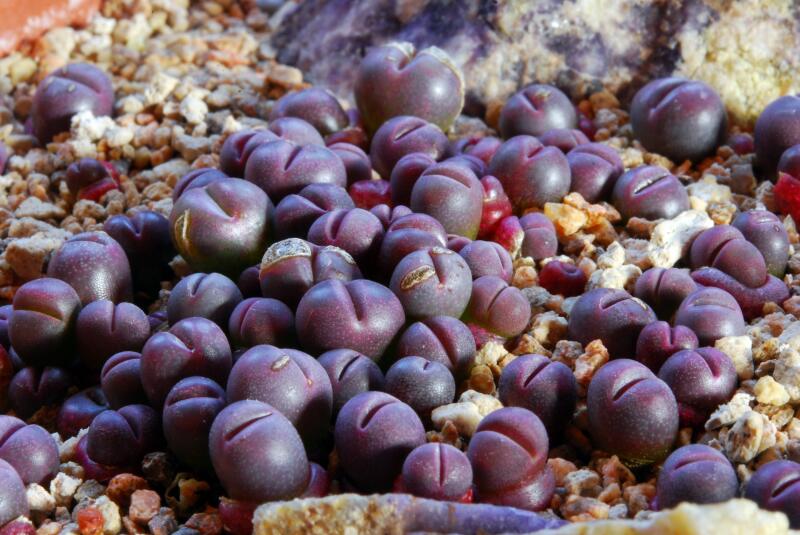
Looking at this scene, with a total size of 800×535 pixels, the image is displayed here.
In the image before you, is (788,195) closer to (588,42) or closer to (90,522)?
(588,42)

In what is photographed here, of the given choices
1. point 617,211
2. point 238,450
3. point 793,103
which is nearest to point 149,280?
point 238,450

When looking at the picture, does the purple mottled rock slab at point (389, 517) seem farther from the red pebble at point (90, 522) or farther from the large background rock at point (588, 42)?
the large background rock at point (588, 42)

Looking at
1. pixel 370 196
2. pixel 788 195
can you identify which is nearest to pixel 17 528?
pixel 370 196

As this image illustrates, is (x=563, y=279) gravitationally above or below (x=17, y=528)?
above

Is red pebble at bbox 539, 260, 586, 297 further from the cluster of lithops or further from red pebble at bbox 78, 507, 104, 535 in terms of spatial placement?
red pebble at bbox 78, 507, 104, 535

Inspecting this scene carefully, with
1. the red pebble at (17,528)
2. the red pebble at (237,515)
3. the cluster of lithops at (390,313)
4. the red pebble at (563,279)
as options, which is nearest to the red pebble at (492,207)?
the cluster of lithops at (390,313)

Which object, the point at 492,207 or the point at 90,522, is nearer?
the point at 90,522
